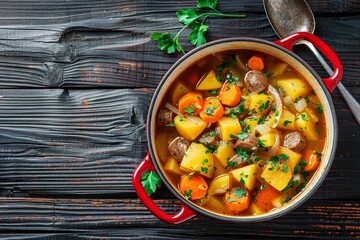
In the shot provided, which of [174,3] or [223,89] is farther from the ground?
[174,3]

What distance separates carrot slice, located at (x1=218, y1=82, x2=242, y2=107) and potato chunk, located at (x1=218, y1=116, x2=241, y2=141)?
0.06 meters

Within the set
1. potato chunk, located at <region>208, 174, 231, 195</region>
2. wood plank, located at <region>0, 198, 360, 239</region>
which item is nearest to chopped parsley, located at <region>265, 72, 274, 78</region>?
potato chunk, located at <region>208, 174, 231, 195</region>

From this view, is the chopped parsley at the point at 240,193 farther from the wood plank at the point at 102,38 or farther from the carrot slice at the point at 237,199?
the wood plank at the point at 102,38

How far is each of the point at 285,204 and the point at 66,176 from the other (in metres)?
0.99

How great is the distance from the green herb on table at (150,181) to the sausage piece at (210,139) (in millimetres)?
298

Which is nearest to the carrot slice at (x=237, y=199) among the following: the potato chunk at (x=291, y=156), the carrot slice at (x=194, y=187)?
the carrot slice at (x=194, y=187)

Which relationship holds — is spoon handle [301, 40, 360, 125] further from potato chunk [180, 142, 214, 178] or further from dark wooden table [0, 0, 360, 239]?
potato chunk [180, 142, 214, 178]

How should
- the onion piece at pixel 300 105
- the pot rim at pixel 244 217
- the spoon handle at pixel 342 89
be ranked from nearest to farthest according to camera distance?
the pot rim at pixel 244 217, the onion piece at pixel 300 105, the spoon handle at pixel 342 89

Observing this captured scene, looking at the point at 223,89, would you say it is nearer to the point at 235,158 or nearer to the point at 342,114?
the point at 235,158

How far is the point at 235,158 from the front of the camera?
238cm

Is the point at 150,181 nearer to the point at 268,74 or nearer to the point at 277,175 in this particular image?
the point at 277,175

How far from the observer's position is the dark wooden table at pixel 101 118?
262 cm

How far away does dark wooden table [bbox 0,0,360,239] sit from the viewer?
8.59ft

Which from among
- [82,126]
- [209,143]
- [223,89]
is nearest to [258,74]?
[223,89]
